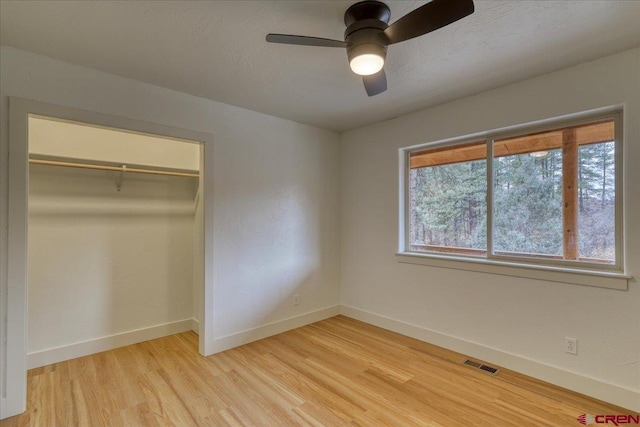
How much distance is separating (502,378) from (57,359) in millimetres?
3719

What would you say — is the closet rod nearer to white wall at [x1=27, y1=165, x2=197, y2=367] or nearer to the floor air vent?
white wall at [x1=27, y1=165, x2=197, y2=367]

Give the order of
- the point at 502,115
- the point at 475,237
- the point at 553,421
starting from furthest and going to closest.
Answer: the point at 475,237 < the point at 502,115 < the point at 553,421

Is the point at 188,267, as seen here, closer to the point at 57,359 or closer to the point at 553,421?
the point at 57,359

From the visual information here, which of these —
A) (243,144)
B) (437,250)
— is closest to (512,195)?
(437,250)

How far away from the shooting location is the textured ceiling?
65.4 inches

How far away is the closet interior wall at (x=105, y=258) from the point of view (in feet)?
8.74

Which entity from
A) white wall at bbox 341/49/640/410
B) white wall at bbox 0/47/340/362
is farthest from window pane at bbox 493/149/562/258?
white wall at bbox 0/47/340/362

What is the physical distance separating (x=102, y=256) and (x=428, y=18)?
10.8ft

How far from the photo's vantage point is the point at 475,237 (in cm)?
296

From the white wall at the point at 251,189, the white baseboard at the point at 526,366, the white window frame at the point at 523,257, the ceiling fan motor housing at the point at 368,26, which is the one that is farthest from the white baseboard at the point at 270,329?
the ceiling fan motor housing at the point at 368,26

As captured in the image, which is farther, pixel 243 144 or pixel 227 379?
pixel 243 144

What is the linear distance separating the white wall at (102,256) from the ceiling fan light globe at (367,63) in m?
2.49

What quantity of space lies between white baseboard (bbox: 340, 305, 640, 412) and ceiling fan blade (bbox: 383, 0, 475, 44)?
101 inches

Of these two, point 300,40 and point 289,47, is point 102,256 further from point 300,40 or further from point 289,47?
point 300,40
